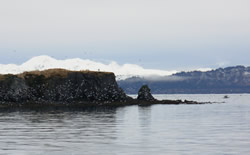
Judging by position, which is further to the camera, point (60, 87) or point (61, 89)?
point (60, 87)

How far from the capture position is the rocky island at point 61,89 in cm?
12669

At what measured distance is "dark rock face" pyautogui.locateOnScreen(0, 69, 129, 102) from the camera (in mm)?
127750

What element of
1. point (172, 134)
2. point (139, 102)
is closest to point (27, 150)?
point (172, 134)

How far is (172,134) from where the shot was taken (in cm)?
4431

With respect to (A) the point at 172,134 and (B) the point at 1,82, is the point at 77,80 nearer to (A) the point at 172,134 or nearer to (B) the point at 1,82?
(B) the point at 1,82

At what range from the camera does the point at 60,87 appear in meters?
134

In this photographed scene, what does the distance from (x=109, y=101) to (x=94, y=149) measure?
10743 centimetres

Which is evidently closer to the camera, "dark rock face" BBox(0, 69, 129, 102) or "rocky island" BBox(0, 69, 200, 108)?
"rocky island" BBox(0, 69, 200, 108)

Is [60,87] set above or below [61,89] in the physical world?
above

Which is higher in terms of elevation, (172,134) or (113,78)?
(113,78)

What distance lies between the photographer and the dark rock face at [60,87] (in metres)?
128

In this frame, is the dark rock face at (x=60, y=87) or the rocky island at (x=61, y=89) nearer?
the rocky island at (x=61, y=89)

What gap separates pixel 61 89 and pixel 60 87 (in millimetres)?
764

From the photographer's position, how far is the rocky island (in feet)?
416
